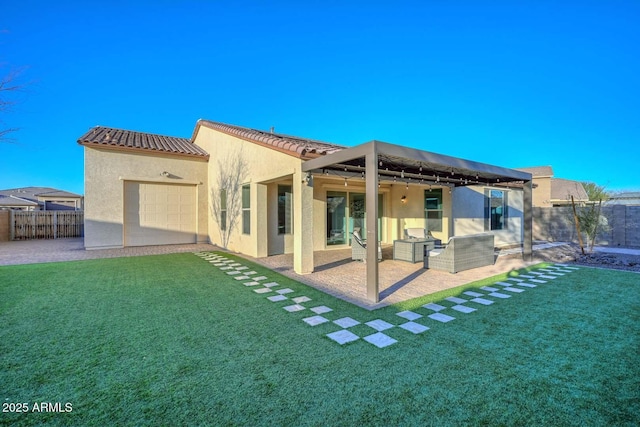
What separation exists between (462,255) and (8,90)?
10.4m

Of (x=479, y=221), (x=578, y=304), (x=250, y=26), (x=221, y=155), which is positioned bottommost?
(x=578, y=304)

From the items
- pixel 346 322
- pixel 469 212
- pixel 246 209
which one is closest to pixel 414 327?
pixel 346 322

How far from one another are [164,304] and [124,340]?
1.46 m

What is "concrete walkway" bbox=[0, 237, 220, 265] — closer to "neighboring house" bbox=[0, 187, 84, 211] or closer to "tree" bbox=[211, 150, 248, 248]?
"tree" bbox=[211, 150, 248, 248]

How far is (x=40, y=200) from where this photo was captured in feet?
88.2

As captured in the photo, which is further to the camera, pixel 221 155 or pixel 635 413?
pixel 221 155

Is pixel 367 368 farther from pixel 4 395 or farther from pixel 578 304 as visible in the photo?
pixel 578 304

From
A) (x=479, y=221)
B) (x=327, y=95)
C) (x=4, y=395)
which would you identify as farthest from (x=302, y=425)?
(x=327, y=95)

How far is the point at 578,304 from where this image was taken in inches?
196

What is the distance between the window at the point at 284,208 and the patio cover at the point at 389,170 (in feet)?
10.6

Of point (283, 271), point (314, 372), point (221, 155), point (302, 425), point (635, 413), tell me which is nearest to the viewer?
point (302, 425)

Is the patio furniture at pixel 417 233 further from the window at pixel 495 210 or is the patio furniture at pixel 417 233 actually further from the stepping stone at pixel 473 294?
the stepping stone at pixel 473 294

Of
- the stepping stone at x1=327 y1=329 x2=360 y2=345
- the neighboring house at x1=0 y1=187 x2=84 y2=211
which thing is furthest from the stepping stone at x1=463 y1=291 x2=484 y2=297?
the neighboring house at x1=0 y1=187 x2=84 y2=211

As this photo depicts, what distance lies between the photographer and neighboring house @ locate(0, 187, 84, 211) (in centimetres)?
2126
